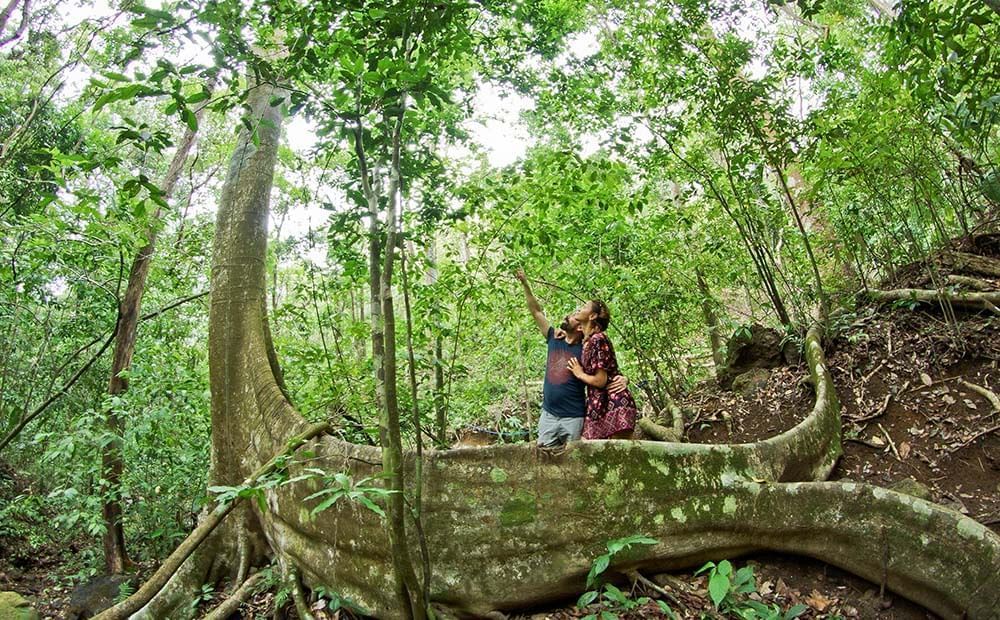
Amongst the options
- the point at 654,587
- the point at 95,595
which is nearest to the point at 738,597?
the point at 654,587

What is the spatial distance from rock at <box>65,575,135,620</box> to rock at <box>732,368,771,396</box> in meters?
7.15

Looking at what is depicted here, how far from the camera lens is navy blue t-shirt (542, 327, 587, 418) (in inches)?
182

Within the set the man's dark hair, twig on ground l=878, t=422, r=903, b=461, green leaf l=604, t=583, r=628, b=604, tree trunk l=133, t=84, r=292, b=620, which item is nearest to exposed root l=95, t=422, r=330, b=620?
tree trunk l=133, t=84, r=292, b=620

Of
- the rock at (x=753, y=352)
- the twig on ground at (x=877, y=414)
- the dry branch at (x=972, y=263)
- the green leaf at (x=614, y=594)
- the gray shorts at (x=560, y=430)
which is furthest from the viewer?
the rock at (x=753, y=352)

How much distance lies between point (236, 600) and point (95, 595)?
3.00 metres

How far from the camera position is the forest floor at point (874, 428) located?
3510mm

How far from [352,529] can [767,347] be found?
5.58 meters

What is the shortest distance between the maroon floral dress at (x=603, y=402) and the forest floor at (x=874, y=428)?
1.20 meters

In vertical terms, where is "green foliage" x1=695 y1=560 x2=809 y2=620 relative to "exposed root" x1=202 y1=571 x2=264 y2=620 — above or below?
above

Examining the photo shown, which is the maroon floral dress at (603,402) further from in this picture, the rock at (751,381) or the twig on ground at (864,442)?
the rock at (751,381)

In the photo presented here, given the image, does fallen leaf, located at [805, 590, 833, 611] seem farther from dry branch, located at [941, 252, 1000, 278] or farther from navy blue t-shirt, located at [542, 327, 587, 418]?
dry branch, located at [941, 252, 1000, 278]

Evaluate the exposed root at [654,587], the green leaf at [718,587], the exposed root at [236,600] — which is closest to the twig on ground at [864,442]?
the exposed root at [654,587]

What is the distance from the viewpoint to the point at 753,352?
7.13m

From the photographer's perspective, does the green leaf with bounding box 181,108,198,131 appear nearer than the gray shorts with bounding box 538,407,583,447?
Yes
